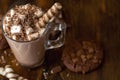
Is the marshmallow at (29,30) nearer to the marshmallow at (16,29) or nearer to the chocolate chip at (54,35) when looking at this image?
the marshmallow at (16,29)

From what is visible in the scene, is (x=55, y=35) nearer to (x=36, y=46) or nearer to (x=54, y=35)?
(x=54, y=35)

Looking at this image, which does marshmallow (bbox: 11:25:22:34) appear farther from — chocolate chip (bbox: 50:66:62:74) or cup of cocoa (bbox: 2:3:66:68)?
chocolate chip (bbox: 50:66:62:74)

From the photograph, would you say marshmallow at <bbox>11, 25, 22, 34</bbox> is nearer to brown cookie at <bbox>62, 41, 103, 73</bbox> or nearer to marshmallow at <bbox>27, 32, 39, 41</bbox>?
marshmallow at <bbox>27, 32, 39, 41</bbox>

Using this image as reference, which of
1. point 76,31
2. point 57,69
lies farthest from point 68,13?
point 57,69

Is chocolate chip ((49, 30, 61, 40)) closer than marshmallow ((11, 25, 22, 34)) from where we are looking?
No

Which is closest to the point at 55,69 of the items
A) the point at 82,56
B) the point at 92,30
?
the point at 82,56

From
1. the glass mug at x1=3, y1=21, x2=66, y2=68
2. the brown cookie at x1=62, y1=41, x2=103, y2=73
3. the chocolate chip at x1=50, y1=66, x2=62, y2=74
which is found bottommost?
the chocolate chip at x1=50, y1=66, x2=62, y2=74

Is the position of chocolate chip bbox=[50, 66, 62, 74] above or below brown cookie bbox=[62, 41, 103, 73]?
below

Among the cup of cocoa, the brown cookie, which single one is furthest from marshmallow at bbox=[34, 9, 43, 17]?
the brown cookie
